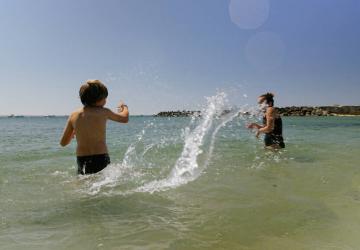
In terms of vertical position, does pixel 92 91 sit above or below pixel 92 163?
above

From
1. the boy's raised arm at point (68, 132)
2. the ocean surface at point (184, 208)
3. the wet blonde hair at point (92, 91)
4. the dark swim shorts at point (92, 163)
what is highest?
the wet blonde hair at point (92, 91)

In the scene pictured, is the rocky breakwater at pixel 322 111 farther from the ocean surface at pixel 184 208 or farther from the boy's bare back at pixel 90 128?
the boy's bare back at pixel 90 128

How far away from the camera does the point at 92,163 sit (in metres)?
5.53

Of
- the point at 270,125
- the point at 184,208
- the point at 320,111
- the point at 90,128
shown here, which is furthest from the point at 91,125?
the point at 320,111

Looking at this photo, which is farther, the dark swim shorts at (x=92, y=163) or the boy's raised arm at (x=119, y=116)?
the dark swim shorts at (x=92, y=163)

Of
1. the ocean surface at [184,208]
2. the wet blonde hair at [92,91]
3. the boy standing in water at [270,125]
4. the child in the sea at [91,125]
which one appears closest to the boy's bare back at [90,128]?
the child in the sea at [91,125]

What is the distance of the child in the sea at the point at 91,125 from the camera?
17.3ft

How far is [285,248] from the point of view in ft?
11.2

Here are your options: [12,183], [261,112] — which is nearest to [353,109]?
[261,112]

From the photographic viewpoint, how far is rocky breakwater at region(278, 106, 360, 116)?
9662 cm

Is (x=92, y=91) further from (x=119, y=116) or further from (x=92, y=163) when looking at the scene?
(x=92, y=163)

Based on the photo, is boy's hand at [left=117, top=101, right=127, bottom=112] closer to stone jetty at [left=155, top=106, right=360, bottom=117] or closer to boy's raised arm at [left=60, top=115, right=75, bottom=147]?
boy's raised arm at [left=60, top=115, right=75, bottom=147]

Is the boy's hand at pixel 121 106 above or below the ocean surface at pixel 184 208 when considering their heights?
above

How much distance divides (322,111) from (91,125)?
103 meters
